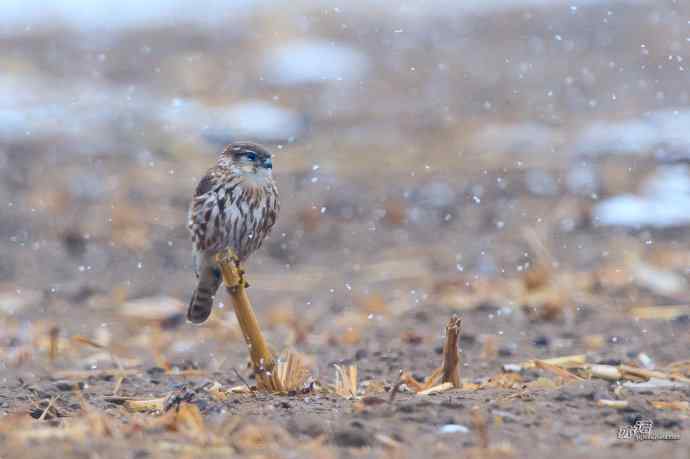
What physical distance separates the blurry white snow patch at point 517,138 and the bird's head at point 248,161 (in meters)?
6.65

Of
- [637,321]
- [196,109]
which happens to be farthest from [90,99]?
[637,321]

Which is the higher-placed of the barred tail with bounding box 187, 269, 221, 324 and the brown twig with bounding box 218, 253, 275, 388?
the barred tail with bounding box 187, 269, 221, 324

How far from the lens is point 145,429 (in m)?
4.50

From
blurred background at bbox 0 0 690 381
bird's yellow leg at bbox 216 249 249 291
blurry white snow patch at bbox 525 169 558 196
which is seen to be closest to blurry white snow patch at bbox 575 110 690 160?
blurred background at bbox 0 0 690 381

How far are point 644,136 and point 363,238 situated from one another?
4358 mm

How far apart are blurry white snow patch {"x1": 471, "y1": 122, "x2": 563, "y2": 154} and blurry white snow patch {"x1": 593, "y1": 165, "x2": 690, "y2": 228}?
1925 mm

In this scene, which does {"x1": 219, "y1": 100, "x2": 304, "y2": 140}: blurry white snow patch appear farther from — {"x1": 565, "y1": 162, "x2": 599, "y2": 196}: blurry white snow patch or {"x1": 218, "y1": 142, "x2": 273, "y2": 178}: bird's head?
{"x1": 218, "y1": 142, "x2": 273, "y2": 178}: bird's head

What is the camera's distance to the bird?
260 inches

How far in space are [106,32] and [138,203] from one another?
29.9 feet

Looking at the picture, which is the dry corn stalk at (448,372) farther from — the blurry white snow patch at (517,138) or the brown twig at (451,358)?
the blurry white snow patch at (517,138)

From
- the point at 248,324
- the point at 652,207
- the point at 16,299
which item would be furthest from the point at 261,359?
the point at 652,207

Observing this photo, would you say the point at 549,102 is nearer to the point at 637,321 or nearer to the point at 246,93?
the point at 246,93

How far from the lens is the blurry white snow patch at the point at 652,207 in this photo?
1063cm

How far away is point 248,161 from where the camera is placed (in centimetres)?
676
